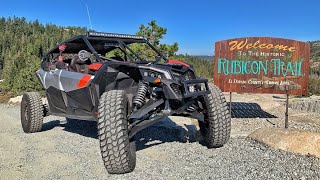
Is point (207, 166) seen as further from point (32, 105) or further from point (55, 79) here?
point (32, 105)

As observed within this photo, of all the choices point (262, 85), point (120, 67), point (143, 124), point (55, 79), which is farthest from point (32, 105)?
point (262, 85)

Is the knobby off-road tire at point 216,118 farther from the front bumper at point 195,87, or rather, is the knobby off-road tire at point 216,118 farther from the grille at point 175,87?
the grille at point 175,87

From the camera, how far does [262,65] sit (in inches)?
365

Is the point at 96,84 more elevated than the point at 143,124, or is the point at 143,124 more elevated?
the point at 96,84

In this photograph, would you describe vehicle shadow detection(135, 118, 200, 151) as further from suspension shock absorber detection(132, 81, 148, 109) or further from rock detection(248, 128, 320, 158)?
rock detection(248, 128, 320, 158)

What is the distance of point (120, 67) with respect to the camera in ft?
17.9

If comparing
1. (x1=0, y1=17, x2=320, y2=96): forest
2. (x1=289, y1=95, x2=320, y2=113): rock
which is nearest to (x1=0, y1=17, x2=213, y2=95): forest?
(x1=0, y1=17, x2=320, y2=96): forest

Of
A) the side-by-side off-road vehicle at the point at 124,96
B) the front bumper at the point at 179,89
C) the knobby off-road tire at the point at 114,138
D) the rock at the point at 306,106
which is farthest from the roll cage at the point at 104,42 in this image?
the rock at the point at 306,106

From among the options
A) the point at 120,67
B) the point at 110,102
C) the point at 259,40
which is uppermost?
the point at 259,40

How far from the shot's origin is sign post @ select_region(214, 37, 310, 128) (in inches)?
359

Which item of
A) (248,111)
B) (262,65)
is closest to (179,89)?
(262,65)

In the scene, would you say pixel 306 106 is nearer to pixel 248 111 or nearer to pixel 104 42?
pixel 248 111

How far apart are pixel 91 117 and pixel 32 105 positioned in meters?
2.39

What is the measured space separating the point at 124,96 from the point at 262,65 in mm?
5443
